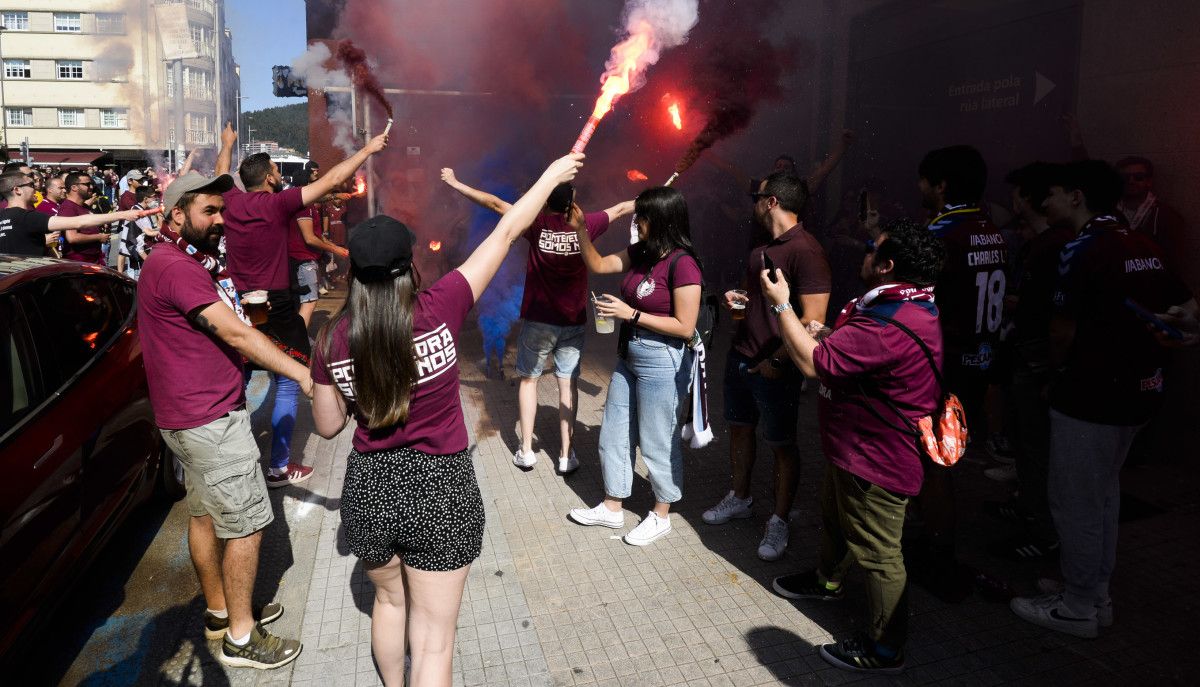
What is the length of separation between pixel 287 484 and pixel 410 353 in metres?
3.16

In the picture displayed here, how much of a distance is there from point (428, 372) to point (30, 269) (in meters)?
2.64

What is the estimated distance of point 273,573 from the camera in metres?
3.73

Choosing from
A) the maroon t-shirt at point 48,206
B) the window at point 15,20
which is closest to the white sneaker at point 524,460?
the maroon t-shirt at point 48,206

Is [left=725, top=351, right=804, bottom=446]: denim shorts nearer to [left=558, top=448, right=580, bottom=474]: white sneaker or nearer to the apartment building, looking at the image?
[left=558, top=448, right=580, bottom=474]: white sneaker

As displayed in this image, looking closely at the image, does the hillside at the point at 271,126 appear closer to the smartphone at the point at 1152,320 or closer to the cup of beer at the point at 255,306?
the cup of beer at the point at 255,306

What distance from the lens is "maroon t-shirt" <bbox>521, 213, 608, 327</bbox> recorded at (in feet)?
15.1

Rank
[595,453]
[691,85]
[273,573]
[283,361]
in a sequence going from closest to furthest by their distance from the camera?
[283,361] < [273,573] < [595,453] < [691,85]

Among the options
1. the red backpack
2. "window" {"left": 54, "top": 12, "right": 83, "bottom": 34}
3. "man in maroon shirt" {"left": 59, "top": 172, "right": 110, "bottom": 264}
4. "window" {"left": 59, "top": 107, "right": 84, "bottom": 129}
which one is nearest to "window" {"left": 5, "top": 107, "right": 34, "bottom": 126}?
"window" {"left": 59, "top": 107, "right": 84, "bottom": 129}

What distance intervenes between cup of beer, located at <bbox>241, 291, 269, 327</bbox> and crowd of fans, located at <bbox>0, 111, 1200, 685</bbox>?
12 millimetres

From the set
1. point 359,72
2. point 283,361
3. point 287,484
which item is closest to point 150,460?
point 287,484

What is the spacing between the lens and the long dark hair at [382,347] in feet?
6.96

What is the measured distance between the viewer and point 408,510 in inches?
89.2

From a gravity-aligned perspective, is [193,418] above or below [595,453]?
above

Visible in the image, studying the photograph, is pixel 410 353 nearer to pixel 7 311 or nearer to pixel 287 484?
pixel 7 311
